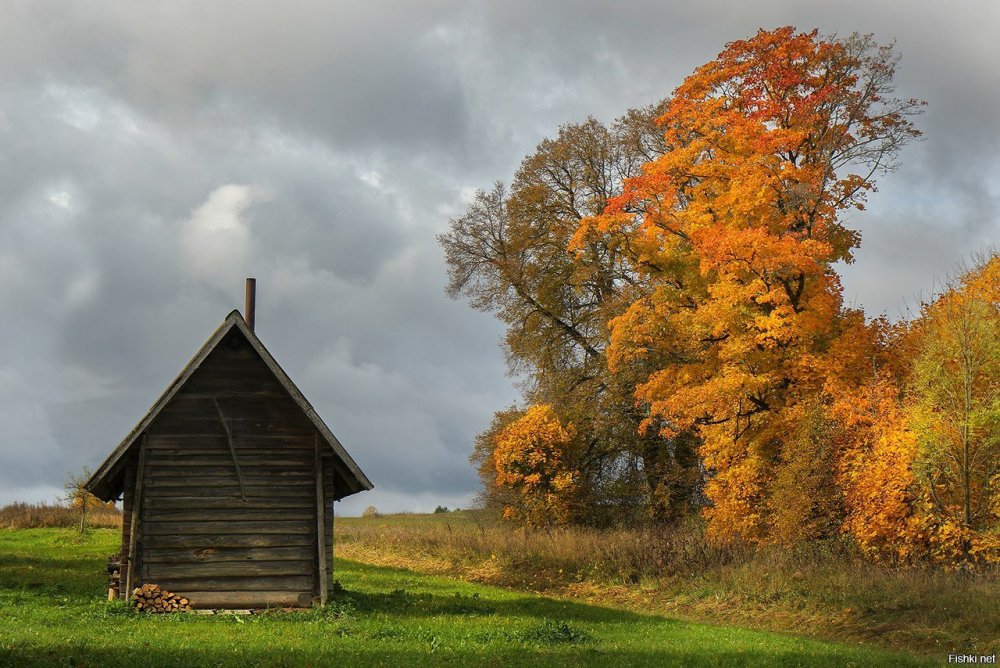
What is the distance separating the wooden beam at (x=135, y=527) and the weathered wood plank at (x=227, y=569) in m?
0.30

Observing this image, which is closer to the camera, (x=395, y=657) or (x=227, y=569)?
(x=395, y=657)

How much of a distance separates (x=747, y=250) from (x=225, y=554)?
65.7ft

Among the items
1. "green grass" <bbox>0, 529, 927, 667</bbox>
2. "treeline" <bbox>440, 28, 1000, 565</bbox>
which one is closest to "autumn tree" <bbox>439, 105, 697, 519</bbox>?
"treeline" <bbox>440, 28, 1000, 565</bbox>

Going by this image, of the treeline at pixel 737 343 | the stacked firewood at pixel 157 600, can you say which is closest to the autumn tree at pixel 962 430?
the treeline at pixel 737 343

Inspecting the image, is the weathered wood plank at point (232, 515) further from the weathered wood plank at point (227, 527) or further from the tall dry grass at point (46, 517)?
the tall dry grass at point (46, 517)

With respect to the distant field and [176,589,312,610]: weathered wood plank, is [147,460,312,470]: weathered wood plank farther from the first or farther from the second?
the distant field

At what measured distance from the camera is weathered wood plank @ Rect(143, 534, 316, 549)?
904 inches

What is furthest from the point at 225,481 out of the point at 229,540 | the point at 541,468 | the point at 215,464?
the point at 541,468

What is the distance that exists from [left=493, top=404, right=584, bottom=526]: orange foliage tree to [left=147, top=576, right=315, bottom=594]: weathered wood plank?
20.3 m

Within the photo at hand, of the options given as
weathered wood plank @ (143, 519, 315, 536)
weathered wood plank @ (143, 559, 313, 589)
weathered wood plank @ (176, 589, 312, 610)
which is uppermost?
weathered wood plank @ (143, 519, 315, 536)

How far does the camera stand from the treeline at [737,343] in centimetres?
2716

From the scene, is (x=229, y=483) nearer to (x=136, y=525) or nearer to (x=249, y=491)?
(x=249, y=491)

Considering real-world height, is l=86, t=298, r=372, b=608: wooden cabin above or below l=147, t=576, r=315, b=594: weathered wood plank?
above

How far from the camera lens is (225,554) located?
2319 centimetres
